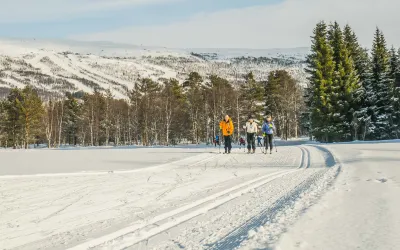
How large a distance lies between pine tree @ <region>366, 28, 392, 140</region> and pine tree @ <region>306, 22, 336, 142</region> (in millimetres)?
4045

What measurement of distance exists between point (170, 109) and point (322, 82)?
21988mm

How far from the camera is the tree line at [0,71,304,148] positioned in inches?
2184

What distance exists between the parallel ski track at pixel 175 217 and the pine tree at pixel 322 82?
35137mm

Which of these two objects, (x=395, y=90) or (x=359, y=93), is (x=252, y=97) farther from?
(x=395, y=90)

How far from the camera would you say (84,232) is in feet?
16.2

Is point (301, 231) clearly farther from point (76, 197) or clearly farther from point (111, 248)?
point (76, 197)

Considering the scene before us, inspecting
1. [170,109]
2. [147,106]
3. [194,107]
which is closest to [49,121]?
[147,106]

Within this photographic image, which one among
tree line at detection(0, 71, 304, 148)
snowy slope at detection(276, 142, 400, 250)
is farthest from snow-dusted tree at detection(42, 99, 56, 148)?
→ snowy slope at detection(276, 142, 400, 250)

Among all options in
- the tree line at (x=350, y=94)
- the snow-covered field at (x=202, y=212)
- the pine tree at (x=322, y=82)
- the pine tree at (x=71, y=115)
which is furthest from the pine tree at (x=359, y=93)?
the pine tree at (x=71, y=115)

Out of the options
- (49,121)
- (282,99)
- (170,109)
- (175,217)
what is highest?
(282,99)

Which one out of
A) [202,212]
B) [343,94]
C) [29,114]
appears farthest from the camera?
[29,114]

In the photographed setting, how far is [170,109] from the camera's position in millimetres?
54219

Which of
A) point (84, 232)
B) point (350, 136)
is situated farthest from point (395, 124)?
point (84, 232)

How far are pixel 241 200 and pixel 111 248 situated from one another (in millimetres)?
2930
